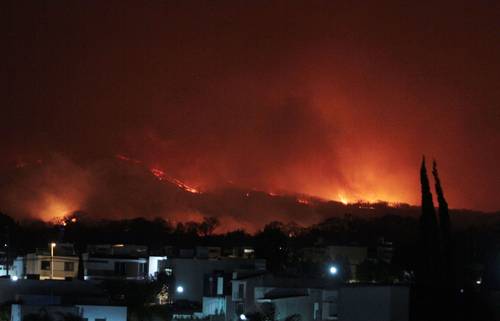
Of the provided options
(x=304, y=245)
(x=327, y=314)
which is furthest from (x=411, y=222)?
(x=327, y=314)

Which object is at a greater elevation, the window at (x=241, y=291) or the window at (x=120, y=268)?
the window at (x=120, y=268)

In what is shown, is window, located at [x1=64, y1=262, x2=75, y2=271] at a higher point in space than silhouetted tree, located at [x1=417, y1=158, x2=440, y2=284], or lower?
lower

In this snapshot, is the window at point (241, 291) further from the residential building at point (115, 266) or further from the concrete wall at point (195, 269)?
the residential building at point (115, 266)

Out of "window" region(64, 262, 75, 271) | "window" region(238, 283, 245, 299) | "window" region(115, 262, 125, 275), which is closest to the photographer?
"window" region(238, 283, 245, 299)

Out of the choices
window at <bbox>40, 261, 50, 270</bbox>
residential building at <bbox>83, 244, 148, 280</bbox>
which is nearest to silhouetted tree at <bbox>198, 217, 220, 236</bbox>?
residential building at <bbox>83, 244, 148, 280</bbox>

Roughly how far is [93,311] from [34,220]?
32355 millimetres

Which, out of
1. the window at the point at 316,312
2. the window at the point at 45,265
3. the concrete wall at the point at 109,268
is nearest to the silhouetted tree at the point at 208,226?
the concrete wall at the point at 109,268

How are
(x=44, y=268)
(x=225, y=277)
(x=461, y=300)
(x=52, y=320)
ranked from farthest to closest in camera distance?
(x=44, y=268), (x=225, y=277), (x=52, y=320), (x=461, y=300)

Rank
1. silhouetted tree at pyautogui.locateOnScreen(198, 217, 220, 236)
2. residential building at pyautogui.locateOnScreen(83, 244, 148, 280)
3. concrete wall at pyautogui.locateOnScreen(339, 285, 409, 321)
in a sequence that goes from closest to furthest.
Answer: concrete wall at pyautogui.locateOnScreen(339, 285, 409, 321) → residential building at pyautogui.locateOnScreen(83, 244, 148, 280) → silhouetted tree at pyautogui.locateOnScreen(198, 217, 220, 236)

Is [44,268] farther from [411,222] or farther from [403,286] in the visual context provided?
[411,222]

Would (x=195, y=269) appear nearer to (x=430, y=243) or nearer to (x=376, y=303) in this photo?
(x=430, y=243)

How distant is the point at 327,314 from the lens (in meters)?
21.9

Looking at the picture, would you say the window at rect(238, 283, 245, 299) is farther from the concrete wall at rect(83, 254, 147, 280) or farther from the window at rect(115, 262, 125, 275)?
the window at rect(115, 262, 125, 275)

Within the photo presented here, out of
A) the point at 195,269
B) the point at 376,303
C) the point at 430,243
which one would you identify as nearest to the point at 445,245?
the point at 430,243
